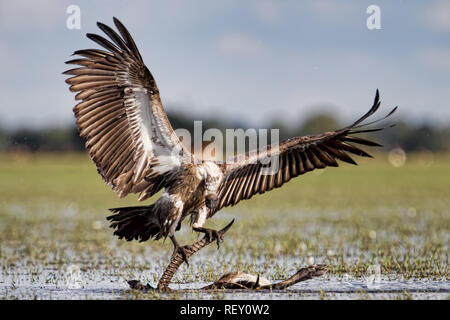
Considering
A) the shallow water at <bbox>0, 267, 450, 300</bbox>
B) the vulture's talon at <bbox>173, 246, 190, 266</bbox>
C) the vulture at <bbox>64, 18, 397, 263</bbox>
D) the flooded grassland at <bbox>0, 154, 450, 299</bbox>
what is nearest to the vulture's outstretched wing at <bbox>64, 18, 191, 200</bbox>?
the vulture at <bbox>64, 18, 397, 263</bbox>

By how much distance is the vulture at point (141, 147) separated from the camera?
301 inches

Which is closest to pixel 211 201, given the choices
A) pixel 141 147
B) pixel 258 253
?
pixel 141 147

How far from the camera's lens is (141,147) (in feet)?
26.1

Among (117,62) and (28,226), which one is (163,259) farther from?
(28,226)

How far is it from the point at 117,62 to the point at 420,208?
12.2 meters

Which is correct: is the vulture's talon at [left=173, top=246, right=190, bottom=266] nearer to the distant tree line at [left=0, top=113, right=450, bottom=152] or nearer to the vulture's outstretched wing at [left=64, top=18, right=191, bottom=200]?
the vulture's outstretched wing at [left=64, top=18, right=191, bottom=200]

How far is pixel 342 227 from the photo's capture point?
13.8m

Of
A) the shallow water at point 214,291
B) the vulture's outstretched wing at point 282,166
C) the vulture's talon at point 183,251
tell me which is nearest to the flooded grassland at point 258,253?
the shallow water at point 214,291

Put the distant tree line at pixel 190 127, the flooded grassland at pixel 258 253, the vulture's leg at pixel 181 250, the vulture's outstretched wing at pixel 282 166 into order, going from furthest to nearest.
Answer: the distant tree line at pixel 190 127
the vulture's outstretched wing at pixel 282 166
the vulture's leg at pixel 181 250
the flooded grassland at pixel 258 253

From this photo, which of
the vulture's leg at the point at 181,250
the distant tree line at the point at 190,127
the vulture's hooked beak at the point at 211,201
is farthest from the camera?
the distant tree line at the point at 190,127

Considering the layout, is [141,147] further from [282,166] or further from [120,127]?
[282,166]

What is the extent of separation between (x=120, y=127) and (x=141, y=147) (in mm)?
330

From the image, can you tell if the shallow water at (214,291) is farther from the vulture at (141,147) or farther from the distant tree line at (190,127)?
the distant tree line at (190,127)

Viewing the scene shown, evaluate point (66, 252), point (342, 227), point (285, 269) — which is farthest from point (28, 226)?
point (285, 269)
